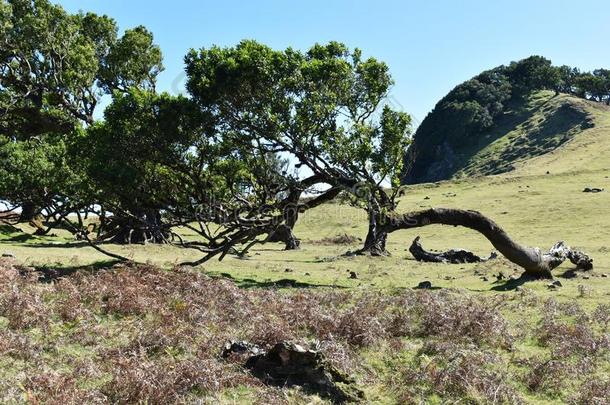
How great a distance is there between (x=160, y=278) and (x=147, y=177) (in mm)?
7147

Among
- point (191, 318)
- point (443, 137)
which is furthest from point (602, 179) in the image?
point (443, 137)

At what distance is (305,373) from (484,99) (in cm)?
17160

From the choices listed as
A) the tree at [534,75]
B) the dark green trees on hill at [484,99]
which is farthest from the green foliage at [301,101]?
the tree at [534,75]

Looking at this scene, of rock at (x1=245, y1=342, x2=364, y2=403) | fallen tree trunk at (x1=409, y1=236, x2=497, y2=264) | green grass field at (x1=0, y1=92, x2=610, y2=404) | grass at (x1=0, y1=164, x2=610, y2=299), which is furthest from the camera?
fallen tree trunk at (x1=409, y1=236, x2=497, y2=264)

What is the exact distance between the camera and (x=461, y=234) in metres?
52.9

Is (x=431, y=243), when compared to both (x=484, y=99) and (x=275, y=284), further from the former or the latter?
(x=484, y=99)

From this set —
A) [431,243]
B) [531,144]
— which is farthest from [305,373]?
[531,144]

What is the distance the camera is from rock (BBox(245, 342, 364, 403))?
896 cm

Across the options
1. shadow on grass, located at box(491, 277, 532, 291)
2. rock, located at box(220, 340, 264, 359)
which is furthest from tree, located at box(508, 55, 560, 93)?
rock, located at box(220, 340, 264, 359)

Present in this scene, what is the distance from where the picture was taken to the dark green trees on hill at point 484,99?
530 ft

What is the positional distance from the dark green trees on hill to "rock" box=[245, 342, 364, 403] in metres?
150

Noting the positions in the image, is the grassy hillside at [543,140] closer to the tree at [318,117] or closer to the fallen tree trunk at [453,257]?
the fallen tree trunk at [453,257]

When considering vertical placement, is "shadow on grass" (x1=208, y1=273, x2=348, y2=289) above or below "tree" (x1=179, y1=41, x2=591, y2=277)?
below

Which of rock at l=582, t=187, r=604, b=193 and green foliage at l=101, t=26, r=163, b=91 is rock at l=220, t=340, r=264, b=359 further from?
rock at l=582, t=187, r=604, b=193
